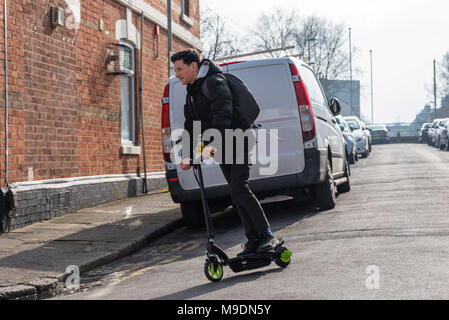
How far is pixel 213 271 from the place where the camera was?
520cm

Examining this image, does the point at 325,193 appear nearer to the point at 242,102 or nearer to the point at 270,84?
the point at 270,84

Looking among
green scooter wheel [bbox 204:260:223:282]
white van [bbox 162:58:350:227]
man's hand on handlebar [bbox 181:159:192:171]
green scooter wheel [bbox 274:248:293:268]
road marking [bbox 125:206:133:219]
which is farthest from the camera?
road marking [bbox 125:206:133:219]

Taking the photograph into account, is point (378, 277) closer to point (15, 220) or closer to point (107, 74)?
point (15, 220)

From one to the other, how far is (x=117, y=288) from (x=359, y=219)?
11.8 ft

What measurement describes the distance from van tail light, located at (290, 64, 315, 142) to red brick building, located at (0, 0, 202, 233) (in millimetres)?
4187

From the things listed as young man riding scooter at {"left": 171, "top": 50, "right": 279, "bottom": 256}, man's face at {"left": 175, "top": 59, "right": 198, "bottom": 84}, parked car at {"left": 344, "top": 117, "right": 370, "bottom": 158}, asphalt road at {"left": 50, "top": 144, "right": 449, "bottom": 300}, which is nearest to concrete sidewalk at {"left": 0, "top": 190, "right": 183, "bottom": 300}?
asphalt road at {"left": 50, "top": 144, "right": 449, "bottom": 300}

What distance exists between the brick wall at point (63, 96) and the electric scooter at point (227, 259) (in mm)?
4811

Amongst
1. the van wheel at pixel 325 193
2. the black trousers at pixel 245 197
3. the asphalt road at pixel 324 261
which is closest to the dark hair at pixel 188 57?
the black trousers at pixel 245 197

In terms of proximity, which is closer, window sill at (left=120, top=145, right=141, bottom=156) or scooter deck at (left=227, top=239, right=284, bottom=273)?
scooter deck at (left=227, top=239, right=284, bottom=273)

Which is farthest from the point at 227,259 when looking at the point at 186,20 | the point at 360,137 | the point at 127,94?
the point at 360,137

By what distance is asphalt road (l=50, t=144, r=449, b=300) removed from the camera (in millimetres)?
4586

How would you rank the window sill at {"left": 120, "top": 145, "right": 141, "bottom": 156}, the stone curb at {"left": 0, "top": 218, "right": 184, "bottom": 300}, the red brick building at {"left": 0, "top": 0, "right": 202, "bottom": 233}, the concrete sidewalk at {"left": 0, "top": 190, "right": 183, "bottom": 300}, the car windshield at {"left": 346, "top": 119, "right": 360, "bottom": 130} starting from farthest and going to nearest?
the car windshield at {"left": 346, "top": 119, "right": 360, "bottom": 130} → the window sill at {"left": 120, "top": 145, "right": 141, "bottom": 156} → the red brick building at {"left": 0, "top": 0, "right": 202, "bottom": 233} → the concrete sidewalk at {"left": 0, "top": 190, "right": 183, "bottom": 300} → the stone curb at {"left": 0, "top": 218, "right": 184, "bottom": 300}

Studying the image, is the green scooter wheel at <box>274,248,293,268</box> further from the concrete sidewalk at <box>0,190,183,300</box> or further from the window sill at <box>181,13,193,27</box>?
the window sill at <box>181,13,193,27</box>

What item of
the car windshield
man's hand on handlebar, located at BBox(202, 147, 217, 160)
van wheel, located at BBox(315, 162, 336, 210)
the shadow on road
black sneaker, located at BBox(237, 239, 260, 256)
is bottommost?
the shadow on road
